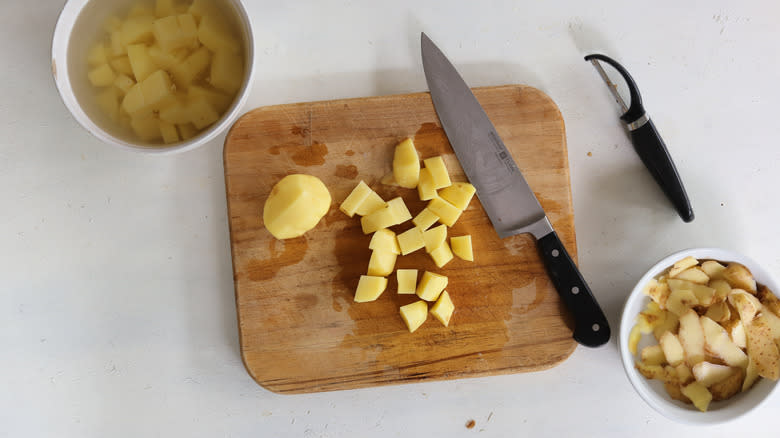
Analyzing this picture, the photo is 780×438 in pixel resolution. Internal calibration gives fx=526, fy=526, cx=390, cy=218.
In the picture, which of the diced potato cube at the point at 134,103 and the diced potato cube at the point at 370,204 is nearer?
the diced potato cube at the point at 134,103

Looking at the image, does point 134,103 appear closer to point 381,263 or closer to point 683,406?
point 381,263

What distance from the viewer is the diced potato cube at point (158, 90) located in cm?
110

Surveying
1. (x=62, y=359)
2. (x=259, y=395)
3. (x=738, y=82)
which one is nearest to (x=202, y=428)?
(x=259, y=395)

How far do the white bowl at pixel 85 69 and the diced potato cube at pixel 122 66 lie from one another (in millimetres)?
60

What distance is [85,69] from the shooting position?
1.11m

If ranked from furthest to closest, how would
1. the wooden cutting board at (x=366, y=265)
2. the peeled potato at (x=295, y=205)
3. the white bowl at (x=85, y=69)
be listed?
the wooden cutting board at (x=366, y=265), the peeled potato at (x=295, y=205), the white bowl at (x=85, y=69)

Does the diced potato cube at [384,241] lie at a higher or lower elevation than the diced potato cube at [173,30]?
lower

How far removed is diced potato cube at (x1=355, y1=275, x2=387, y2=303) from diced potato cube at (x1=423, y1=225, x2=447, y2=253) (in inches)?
5.2

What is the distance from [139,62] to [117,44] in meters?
0.06

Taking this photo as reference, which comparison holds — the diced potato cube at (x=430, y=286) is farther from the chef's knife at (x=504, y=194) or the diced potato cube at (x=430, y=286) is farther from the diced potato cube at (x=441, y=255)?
the chef's knife at (x=504, y=194)

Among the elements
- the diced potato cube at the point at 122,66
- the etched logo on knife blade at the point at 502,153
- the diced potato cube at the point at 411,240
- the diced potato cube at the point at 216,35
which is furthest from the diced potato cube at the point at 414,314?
the diced potato cube at the point at 122,66

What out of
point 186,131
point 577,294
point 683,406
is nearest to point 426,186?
point 577,294

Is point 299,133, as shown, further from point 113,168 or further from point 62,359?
point 62,359

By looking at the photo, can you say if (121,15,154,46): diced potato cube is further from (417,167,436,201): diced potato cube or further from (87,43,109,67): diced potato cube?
(417,167,436,201): diced potato cube
